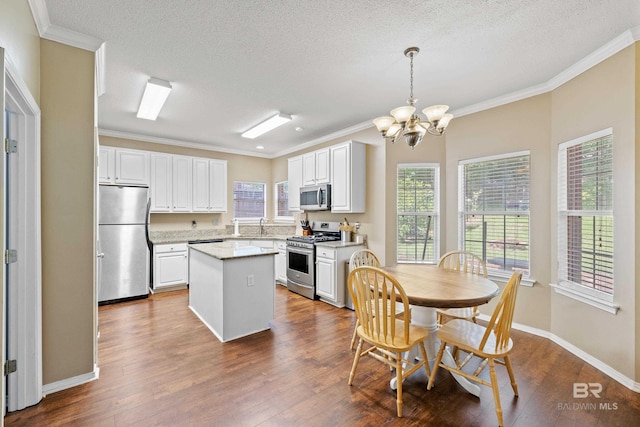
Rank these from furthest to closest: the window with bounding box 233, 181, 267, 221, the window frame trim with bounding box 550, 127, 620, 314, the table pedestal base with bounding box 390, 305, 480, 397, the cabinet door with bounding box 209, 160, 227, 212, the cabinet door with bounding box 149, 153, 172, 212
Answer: the window with bounding box 233, 181, 267, 221 < the cabinet door with bounding box 209, 160, 227, 212 < the cabinet door with bounding box 149, 153, 172, 212 < the window frame trim with bounding box 550, 127, 620, 314 < the table pedestal base with bounding box 390, 305, 480, 397

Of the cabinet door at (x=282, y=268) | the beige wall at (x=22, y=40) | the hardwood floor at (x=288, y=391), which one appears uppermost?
the beige wall at (x=22, y=40)

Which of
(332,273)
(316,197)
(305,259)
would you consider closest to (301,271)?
(305,259)

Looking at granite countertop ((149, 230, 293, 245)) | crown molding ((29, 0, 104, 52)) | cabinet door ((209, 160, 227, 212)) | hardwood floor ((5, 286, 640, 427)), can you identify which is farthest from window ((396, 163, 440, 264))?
crown molding ((29, 0, 104, 52))

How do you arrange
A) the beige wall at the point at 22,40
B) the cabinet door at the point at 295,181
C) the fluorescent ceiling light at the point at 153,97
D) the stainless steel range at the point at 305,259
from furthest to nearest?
1. the cabinet door at the point at 295,181
2. the stainless steel range at the point at 305,259
3. the fluorescent ceiling light at the point at 153,97
4. the beige wall at the point at 22,40

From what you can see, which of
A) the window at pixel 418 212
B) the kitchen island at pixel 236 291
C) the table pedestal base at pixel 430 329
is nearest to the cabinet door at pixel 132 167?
the kitchen island at pixel 236 291

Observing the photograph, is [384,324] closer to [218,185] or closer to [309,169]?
[309,169]

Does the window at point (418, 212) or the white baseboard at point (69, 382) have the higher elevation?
the window at point (418, 212)

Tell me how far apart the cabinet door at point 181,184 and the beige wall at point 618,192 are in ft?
18.0

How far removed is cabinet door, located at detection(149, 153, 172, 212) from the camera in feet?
16.6

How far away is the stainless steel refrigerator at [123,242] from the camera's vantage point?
4215 millimetres

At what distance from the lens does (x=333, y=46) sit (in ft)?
7.87

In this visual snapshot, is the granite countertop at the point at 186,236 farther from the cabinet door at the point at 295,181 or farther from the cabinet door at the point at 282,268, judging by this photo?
the cabinet door at the point at 295,181

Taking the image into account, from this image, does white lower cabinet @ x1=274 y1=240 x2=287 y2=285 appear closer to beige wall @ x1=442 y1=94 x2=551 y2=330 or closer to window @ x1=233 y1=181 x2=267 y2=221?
window @ x1=233 y1=181 x2=267 y2=221

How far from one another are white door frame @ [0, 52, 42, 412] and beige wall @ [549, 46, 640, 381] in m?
4.23
